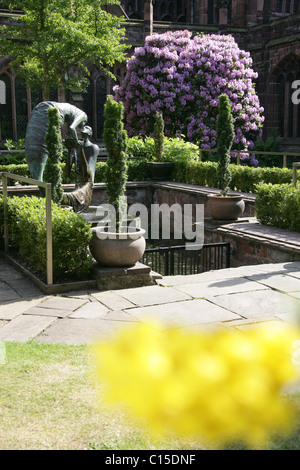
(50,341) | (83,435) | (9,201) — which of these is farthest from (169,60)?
(83,435)

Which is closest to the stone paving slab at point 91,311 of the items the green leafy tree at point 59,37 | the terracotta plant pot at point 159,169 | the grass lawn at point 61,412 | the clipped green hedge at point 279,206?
the grass lawn at point 61,412

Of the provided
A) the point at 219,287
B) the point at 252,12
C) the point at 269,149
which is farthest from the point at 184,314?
the point at 252,12

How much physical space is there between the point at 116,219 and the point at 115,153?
35.8 inches

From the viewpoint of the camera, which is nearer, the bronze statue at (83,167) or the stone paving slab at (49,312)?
the stone paving slab at (49,312)

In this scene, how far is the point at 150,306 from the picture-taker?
618cm

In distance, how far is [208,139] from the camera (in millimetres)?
21797

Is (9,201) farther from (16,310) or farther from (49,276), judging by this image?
(16,310)

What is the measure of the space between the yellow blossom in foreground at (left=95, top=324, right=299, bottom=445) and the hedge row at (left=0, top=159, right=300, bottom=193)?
915 centimetres

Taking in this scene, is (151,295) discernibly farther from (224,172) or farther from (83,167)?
(224,172)

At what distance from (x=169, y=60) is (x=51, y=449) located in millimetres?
20820

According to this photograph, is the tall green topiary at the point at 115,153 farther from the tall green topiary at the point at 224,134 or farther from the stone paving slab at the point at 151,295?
the tall green topiary at the point at 224,134

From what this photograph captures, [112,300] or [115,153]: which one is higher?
[115,153]

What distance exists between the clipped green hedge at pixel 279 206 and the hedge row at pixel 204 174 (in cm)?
282

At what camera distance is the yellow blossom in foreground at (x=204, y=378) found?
11.2 ft
